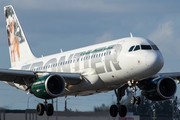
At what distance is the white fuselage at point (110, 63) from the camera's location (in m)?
27.0

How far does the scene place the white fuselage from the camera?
88.4ft

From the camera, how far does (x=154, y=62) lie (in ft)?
86.7

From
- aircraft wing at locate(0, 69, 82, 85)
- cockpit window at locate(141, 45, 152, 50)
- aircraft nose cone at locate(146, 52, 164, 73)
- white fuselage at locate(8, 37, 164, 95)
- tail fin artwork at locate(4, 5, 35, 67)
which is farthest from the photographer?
tail fin artwork at locate(4, 5, 35, 67)

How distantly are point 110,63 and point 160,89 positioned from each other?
6.36 meters

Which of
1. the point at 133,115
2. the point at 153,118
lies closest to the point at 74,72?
the point at 133,115

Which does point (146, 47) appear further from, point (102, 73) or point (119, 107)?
point (119, 107)

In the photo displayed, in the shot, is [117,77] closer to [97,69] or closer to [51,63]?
[97,69]

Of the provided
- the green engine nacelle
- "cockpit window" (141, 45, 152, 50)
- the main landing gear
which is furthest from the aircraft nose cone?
the main landing gear

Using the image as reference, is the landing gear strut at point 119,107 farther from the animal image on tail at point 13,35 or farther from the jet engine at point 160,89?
the animal image on tail at point 13,35

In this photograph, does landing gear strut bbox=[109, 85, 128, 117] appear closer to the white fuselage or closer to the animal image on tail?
the white fuselage

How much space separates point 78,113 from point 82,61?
890 cm

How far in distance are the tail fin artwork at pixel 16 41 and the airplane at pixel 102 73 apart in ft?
20.5

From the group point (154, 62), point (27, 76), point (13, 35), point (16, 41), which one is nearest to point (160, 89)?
point (154, 62)

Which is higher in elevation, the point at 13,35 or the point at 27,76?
the point at 13,35
